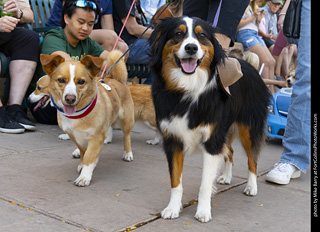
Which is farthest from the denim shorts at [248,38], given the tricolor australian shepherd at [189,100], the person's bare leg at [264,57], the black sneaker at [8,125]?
the tricolor australian shepherd at [189,100]

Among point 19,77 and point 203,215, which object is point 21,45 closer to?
point 19,77

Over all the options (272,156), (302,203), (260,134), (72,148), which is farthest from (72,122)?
(272,156)

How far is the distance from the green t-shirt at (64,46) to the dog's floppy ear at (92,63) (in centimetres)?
144

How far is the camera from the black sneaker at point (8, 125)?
15.0 ft

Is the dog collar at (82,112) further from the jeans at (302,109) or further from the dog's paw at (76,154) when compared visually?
the jeans at (302,109)

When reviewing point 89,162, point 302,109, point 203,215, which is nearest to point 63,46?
point 89,162

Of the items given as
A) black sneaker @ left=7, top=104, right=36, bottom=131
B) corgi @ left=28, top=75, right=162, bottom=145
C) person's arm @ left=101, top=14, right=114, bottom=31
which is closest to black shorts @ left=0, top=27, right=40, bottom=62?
corgi @ left=28, top=75, right=162, bottom=145

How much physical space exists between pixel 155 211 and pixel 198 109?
746mm

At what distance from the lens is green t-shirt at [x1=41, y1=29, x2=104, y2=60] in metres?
4.64

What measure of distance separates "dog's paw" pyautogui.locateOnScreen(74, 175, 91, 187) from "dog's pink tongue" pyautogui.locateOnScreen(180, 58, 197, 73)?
124 cm

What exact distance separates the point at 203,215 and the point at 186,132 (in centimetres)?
55

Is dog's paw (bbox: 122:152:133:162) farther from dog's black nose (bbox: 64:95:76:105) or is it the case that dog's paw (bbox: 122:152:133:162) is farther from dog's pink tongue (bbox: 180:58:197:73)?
dog's pink tongue (bbox: 180:58:197:73)

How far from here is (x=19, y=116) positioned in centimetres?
479
